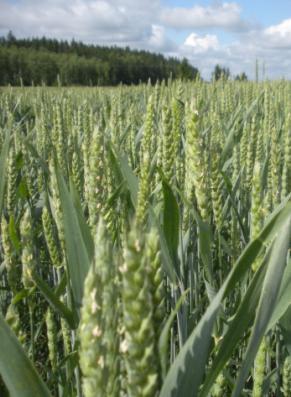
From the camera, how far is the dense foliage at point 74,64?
2916 cm

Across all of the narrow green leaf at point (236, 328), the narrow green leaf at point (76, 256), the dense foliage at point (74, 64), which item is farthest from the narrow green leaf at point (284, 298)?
the dense foliage at point (74, 64)

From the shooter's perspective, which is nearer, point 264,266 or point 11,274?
point 264,266

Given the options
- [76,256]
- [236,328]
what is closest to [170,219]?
[76,256]

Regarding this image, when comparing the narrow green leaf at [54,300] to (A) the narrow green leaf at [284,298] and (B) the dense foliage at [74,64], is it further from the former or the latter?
(B) the dense foliage at [74,64]

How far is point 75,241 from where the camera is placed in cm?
62

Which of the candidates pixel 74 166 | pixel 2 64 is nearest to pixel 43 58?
pixel 2 64

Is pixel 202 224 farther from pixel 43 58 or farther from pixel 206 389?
pixel 43 58

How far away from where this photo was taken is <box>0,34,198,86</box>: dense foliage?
29.2m

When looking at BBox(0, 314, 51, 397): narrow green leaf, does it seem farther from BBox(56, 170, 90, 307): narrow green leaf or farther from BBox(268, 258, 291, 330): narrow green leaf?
BBox(268, 258, 291, 330): narrow green leaf

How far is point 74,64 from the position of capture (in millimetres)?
33188

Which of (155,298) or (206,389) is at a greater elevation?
(155,298)

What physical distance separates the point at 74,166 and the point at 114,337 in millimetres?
817

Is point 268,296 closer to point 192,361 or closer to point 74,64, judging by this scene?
point 192,361

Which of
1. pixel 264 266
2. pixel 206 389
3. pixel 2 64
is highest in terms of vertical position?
pixel 2 64
